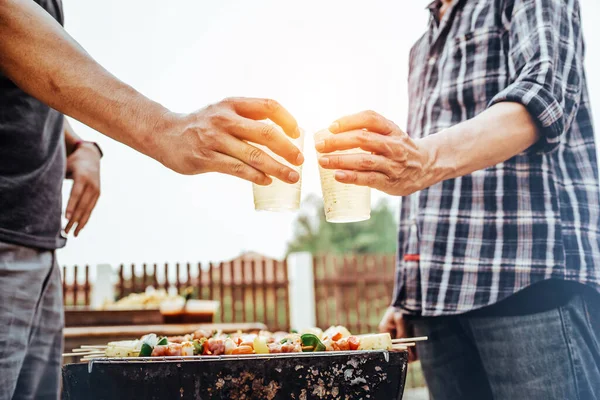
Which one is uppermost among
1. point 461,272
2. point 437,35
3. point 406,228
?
point 437,35

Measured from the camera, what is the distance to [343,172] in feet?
4.70

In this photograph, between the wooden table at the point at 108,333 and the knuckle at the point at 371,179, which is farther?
the wooden table at the point at 108,333

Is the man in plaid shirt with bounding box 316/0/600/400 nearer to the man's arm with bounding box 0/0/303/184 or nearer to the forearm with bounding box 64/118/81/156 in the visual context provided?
the man's arm with bounding box 0/0/303/184

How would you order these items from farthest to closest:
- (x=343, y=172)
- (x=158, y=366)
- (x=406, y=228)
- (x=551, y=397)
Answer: (x=406, y=228) → (x=551, y=397) → (x=343, y=172) → (x=158, y=366)

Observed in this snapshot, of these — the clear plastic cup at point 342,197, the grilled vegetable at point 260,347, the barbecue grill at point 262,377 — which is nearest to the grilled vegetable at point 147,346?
the barbecue grill at point 262,377

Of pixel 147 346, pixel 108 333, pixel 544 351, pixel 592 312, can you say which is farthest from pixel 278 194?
pixel 108 333

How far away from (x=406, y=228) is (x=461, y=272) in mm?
530

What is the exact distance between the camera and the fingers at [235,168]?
1269mm

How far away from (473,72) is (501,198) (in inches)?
20.4

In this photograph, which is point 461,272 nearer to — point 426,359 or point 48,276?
point 426,359

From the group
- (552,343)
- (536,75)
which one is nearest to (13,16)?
(536,75)

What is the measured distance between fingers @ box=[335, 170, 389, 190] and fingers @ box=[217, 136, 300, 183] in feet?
0.63

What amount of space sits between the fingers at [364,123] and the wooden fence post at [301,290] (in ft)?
35.9

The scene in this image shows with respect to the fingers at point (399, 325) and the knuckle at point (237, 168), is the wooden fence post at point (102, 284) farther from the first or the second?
the knuckle at point (237, 168)
